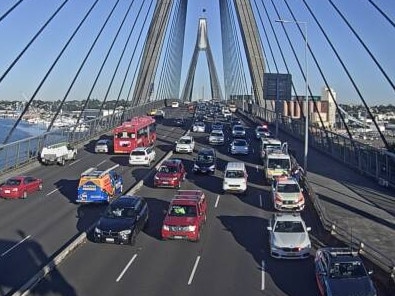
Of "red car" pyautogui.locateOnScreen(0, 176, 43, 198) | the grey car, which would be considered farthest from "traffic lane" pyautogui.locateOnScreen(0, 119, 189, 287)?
the grey car

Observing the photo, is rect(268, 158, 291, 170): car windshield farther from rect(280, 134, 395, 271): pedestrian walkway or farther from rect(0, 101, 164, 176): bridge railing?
rect(0, 101, 164, 176): bridge railing

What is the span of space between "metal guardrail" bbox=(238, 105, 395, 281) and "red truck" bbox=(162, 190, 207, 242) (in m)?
5.02

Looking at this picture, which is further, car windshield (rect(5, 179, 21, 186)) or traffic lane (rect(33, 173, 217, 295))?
car windshield (rect(5, 179, 21, 186))

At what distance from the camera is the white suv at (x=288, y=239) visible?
18672 mm

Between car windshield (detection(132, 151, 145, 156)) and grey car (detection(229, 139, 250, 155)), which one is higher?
car windshield (detection(132, 151, 145, 156))

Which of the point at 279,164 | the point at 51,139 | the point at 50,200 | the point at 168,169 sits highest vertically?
the point at 51,139

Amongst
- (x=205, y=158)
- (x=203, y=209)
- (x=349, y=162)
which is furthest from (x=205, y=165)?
(x=203, y=209)

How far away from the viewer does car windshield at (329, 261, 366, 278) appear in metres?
15.1

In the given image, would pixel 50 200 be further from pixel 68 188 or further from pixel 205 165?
pixel 205 165

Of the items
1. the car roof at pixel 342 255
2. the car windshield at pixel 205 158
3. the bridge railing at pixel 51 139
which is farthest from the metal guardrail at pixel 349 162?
the bridge railing at pixel 51 139

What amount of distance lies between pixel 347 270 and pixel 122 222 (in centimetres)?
898

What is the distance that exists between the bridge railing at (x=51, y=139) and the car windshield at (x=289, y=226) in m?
20.6

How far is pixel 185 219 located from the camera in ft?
69.2

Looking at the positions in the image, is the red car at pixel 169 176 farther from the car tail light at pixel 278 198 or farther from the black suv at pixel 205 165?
the car tail light at pixel 278 198
